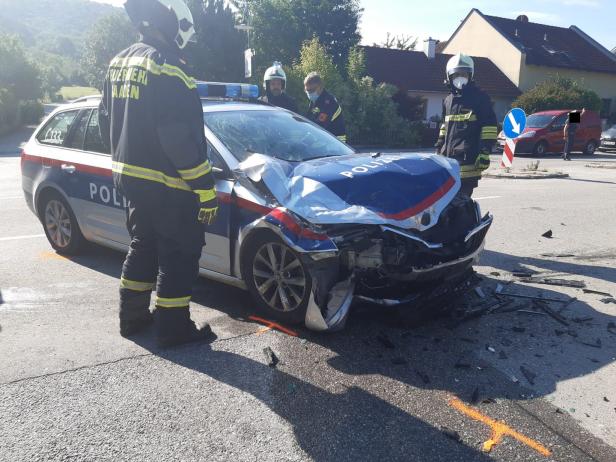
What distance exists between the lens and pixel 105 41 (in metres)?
40.4

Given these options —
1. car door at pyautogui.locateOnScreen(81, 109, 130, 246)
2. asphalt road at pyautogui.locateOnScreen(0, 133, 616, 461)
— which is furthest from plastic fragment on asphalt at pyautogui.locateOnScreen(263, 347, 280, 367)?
car door at pyautogui.locateOnScreen(81, 109, 130, 246)

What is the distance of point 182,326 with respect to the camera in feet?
12.5

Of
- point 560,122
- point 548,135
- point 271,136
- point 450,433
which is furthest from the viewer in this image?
point 560,122

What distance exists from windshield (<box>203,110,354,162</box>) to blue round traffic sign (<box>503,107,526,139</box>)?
9.27 meters

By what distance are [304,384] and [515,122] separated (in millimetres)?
11636

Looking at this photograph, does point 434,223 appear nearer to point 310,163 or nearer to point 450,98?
point 310,163

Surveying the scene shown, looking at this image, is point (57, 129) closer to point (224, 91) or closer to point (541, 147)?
point (224, 91)

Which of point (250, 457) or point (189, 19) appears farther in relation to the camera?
point (189, 19)

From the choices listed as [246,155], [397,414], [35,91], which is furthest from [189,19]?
[35,91]

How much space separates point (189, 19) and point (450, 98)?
11.5 ft

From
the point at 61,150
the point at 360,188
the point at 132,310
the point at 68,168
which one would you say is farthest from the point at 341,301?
the point at 61,150

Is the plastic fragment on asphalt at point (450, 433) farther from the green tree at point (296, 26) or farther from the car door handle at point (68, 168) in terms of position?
the green tree at point (296, 26)

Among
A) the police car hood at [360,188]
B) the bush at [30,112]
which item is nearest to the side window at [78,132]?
the police car hood at [360,188]

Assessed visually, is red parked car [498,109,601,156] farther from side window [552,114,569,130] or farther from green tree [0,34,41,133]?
green tree [0,34,41,133]
